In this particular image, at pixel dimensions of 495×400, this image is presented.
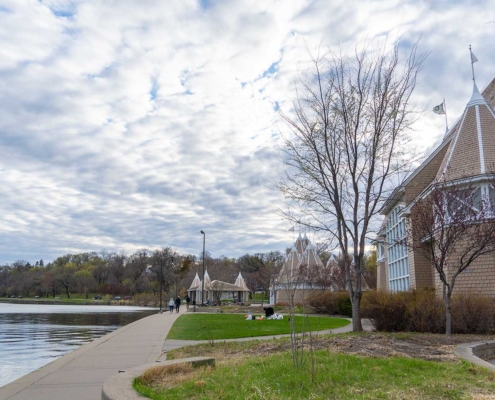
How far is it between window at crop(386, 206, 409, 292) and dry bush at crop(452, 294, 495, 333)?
9.24 meters

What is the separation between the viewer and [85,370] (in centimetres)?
→ 935

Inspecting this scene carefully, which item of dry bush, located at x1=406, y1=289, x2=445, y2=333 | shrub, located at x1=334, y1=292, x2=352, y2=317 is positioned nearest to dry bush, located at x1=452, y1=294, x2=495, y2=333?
dry bush, located at x1=406, y1=289, x2=445, y2=333

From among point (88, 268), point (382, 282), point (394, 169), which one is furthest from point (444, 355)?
point (88, 268)

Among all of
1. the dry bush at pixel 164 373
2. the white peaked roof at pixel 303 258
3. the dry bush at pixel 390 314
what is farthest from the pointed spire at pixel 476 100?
the white peaked roof at pixel 303 258

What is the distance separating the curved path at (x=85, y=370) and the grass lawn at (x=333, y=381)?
183cm

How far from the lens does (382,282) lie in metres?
34.4

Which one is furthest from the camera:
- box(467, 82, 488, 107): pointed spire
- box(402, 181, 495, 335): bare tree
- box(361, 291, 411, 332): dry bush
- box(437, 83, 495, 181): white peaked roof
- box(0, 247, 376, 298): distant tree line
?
box(0, 247, 376, 298): distant tree line

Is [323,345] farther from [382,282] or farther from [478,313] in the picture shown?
[382,282]

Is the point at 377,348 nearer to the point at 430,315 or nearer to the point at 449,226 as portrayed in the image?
the point at 449,226

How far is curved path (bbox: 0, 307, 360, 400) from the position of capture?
730cm

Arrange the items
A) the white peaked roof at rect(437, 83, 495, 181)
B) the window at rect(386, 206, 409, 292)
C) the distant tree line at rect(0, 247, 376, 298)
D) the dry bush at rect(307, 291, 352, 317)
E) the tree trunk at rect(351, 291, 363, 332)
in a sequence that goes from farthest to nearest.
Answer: the distant tree line at rect(0, 247, 376, 298) → the dry bush at rect(307, 291, 352, 317) → the window at rect(386, 206, 409, 292) → the white peaked roof at rect(437, 83, 495, 181) → the tree trunk at rect(351, 291, 363, 332)

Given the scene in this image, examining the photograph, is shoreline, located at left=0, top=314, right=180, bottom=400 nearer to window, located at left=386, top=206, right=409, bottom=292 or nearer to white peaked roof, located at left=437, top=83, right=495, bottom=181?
white peaked roof, located at left=437, top=83, right=495, bottom=181

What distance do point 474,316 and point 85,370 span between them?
38.5 ft

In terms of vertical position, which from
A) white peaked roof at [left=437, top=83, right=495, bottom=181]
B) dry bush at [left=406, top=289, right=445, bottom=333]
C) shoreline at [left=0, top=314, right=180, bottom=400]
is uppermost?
white peaked roof at [left=437, top=83, right=495, bottom=181]
